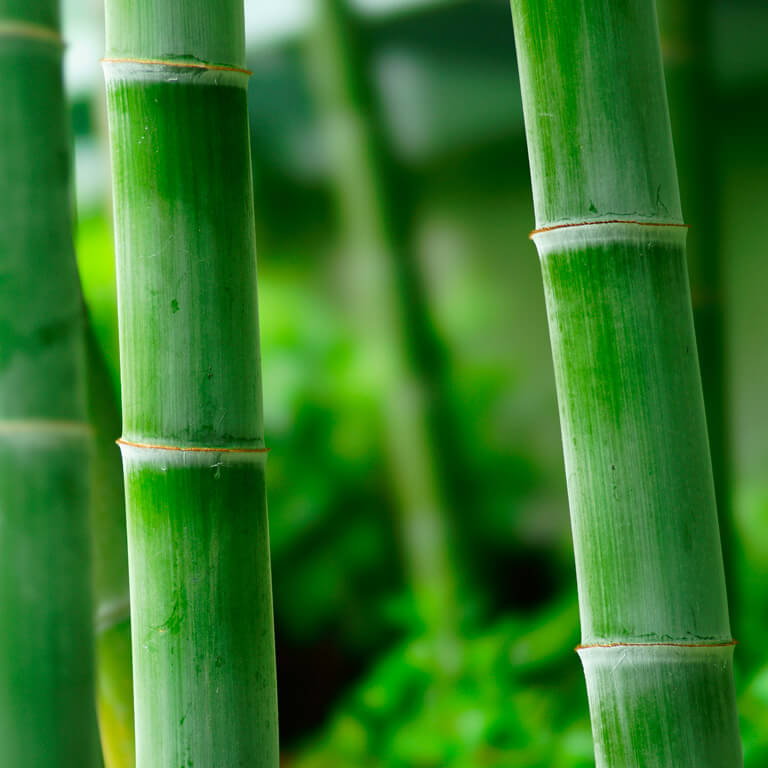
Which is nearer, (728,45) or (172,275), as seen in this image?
(172,275)

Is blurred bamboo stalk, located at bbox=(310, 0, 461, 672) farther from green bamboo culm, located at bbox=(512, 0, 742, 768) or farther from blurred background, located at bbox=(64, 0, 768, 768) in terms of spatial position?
green bamboo culm, located at bbox=(512, 0, 742, 768)

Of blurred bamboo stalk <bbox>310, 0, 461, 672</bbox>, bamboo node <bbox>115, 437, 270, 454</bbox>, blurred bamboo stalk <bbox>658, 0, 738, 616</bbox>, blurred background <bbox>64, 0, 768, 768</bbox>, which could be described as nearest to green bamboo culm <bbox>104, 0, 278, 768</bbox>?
bamboo node <bbox>115, 437, 270, 454</bbox>

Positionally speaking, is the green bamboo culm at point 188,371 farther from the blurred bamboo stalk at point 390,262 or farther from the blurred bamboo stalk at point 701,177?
the blurred bamboo stalk at point 390,262

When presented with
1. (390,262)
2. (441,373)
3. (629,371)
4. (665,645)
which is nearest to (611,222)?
(629,371)

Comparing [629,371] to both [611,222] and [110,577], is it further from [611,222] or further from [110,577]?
[110,577]

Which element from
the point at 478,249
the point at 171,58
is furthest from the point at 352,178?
the point at 171,58

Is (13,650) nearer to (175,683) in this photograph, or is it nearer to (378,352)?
(175,683)

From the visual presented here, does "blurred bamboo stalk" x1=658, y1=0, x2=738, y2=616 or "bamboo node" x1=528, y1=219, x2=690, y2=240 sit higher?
Result: "blurred bamboo stalk" x1=658, y1=0, x2=738, y2=616
